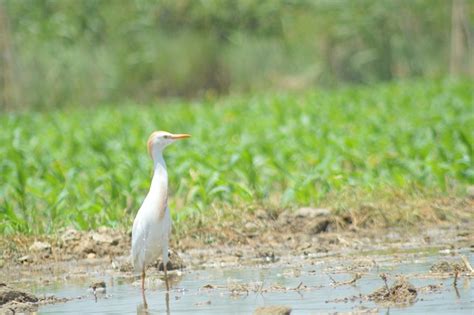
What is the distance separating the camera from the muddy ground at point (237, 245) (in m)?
10.1

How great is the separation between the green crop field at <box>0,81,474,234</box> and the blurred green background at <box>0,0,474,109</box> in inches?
461

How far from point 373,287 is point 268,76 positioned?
27958 millimetres

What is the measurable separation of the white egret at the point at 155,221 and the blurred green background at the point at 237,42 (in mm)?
23718

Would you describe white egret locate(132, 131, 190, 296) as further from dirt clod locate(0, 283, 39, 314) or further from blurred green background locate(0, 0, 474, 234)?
blurred green background locate(0, 0, 474, 234)

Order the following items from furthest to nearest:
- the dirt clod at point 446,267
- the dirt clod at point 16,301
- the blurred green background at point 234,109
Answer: the blurred green background at point 234,109
the dirt clod at point 446,267
the dirt clod at point 16,301

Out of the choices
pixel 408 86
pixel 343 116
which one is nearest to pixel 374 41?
pixel 408 86

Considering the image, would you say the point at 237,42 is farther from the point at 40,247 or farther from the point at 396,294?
the point at 396,294

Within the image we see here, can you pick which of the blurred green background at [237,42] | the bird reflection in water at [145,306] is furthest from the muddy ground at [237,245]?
the blurred green background at [237,42]

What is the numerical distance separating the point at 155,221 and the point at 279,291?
1249 mm

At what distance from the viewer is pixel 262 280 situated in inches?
341

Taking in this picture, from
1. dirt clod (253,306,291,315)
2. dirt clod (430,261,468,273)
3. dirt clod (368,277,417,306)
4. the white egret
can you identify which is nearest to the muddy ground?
the white egret

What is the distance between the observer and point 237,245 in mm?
10820

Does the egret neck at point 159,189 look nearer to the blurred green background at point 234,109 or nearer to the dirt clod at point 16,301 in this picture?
the dirt clod at point 16,301

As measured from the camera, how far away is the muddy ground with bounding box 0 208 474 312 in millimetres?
10055
